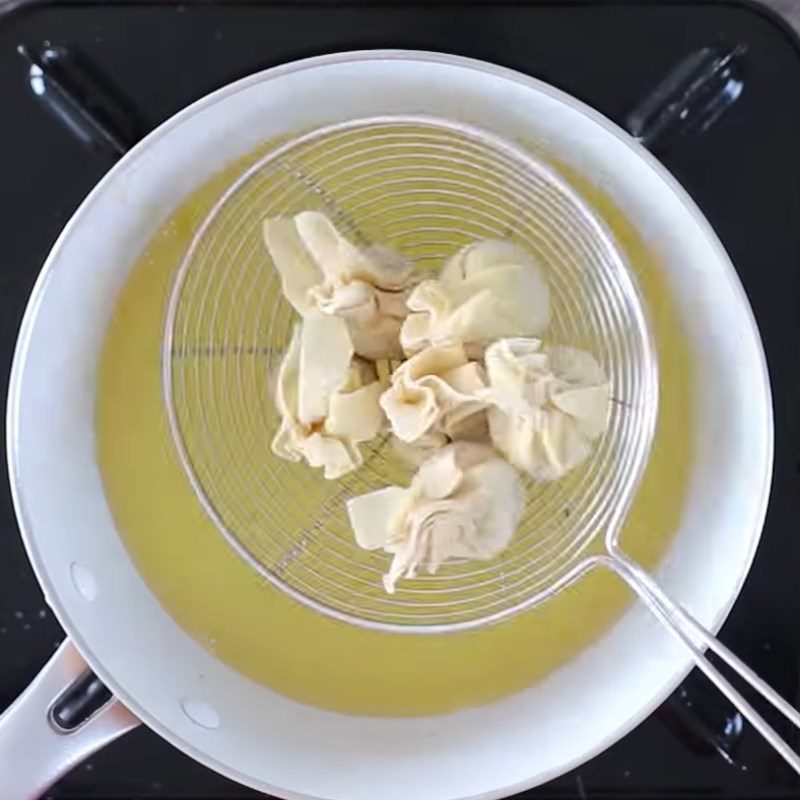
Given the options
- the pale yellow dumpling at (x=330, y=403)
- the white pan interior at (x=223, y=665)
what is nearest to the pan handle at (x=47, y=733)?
the white pan interior at (x=223, y=665)

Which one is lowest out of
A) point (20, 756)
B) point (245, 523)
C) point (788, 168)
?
point (20, 756)

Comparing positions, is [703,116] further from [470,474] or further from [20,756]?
[20,756]

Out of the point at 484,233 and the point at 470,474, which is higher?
A: the point at 484,233

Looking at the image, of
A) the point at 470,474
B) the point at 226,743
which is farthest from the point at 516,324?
the point at 226,743

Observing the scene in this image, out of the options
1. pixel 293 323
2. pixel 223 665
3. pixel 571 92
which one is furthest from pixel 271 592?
pixel 571 92

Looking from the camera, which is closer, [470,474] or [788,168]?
[470,474]

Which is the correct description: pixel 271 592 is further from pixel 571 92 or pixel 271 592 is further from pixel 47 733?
pixel 571 92

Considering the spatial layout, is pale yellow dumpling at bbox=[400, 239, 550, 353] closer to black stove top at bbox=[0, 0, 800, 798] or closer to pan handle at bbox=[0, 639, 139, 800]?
black stove top at bbox=[0, 0, 800, 798]

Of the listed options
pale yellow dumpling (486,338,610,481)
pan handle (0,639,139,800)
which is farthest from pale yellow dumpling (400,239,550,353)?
pan handle (0,639,139,800)
